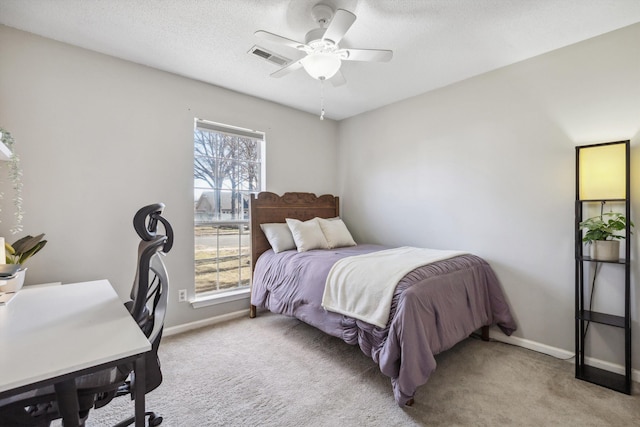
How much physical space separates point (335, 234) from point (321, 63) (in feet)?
6.39

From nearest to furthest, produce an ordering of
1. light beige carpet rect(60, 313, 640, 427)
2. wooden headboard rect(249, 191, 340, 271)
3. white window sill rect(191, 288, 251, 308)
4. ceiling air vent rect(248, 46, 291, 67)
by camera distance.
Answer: light beige carpet rect(60, 313, 640, 427) → ceiling air vent rect(248, 46, 291, 67) → white window sill rect(191, 288, 251, 308) → wooden headboard rect(249, 191, 340, 271)

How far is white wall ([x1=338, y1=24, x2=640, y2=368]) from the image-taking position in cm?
217

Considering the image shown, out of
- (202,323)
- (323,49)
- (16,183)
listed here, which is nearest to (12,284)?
(16,183)

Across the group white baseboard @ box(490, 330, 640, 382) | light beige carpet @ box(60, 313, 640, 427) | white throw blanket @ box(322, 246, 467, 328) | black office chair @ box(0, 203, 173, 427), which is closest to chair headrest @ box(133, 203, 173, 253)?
black office chair @ box(0, 203, 173, 427)

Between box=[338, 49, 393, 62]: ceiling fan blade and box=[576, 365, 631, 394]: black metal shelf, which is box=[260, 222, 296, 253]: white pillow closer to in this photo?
box=[338, 49, 393, 62]: ceiling fan blade

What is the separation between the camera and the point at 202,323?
9.78 feet

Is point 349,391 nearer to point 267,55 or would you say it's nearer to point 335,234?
point 335,234

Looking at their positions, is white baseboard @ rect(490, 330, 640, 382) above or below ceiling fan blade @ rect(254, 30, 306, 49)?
below

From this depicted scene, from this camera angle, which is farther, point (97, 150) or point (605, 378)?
point (97, 150)

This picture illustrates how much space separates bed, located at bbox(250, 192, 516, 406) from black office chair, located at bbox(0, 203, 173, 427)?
1.25m

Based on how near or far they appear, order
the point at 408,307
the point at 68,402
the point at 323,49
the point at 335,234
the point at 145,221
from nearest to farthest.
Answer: the point at 68,402 → the point at 145,221 → the point at 408,307 → the point at 323,49 → the point at 335,234

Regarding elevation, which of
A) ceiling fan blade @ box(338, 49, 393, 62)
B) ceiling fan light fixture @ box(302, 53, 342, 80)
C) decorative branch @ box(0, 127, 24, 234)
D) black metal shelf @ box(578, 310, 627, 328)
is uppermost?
ceiling fan blade @ box(338, 49, 393, 62)

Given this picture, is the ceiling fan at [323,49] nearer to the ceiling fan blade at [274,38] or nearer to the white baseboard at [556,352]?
the ceiling fan blade at [274,38]

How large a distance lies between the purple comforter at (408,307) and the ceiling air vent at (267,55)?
1.73m
